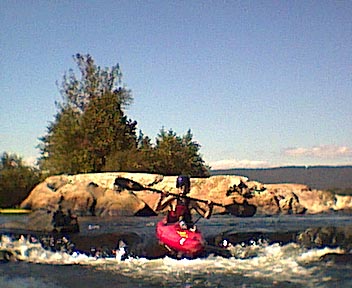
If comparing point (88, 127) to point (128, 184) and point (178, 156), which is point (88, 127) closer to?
point (178, 156)

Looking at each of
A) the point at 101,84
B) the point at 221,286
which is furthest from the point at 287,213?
the point at 221,286

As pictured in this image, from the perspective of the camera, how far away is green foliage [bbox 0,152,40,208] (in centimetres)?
3337

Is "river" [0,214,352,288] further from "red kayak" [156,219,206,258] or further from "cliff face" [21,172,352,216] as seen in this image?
"cliff face" [21,172,352,216]

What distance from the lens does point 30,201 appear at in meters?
30.1

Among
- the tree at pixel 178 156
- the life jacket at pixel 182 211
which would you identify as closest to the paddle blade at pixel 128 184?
the life jacket at pixel 182 211

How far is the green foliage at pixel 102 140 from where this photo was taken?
37906 millimetres

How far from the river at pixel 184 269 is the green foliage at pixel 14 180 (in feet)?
53.8

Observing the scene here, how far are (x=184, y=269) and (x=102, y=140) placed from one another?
88.9ft

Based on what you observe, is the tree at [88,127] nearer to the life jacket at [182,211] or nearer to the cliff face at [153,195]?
the cliff face at [153,195]

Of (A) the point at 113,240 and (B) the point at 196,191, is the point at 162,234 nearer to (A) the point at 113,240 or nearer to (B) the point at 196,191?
(A) the point at 113,240

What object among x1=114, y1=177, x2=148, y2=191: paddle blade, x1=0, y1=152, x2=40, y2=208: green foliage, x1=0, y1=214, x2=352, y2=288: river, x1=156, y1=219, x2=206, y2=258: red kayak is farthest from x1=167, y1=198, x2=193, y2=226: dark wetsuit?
x1=0, y1=152, x2=40, y2=208: green foliage

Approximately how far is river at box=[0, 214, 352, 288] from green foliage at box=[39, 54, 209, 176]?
20424 millimetres

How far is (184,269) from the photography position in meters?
12.7

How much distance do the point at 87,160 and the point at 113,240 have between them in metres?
20.8
